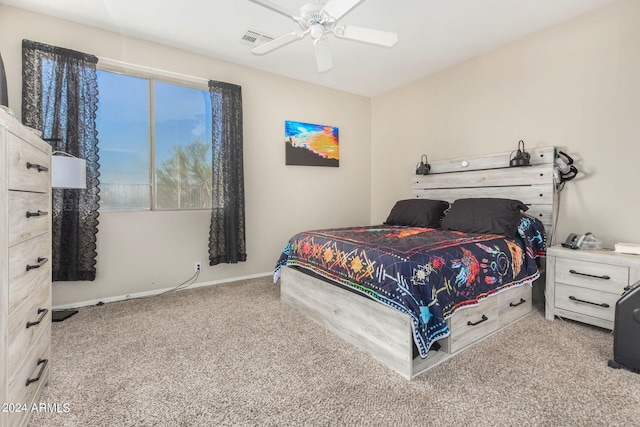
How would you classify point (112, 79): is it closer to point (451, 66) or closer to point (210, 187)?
point (210, 187)

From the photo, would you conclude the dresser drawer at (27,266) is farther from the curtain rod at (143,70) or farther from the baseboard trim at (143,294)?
the curtain rod at (143,70)

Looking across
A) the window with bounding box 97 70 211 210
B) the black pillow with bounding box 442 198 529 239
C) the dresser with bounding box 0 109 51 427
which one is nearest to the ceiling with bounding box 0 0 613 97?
the window with bounding box 97 70 211 210

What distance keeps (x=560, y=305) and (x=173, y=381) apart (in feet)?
9.44

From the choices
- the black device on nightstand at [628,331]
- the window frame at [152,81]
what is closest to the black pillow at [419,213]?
the black device on nightstand at [628,331]

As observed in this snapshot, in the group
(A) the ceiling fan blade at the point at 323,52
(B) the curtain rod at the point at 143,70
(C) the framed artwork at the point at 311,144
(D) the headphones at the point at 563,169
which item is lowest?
(D) the headphones at the point at 563,169

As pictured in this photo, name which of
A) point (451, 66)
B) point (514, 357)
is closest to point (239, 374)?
point (514, 357)

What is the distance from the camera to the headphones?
2740mm

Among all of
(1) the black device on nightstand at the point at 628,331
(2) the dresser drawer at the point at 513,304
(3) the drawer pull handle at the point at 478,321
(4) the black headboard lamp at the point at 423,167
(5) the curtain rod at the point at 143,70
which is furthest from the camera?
(4) the black headboard lamp at the point at 423,167

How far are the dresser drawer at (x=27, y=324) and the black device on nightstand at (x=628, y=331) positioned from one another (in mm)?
2952

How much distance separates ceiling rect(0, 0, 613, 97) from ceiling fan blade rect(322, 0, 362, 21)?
13.7 inches

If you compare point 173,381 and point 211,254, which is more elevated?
point 211,254

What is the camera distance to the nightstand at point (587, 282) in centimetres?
210

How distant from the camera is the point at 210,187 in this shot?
11.9 feet

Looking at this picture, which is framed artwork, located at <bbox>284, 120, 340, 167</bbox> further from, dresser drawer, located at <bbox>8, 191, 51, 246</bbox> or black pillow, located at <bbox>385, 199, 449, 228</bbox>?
dresser drawer, located at <bbox>8, 191, 51, 246</bbox>
